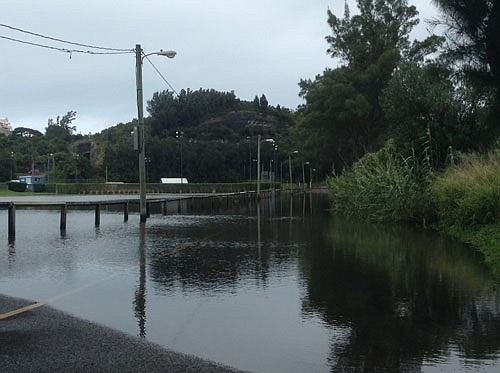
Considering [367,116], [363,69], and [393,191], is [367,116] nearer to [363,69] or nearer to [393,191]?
[363,69]

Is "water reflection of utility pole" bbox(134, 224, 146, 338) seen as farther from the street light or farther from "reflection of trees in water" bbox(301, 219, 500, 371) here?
the street light

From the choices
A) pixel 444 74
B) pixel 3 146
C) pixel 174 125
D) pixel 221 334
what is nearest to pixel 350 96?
pixel 444 74

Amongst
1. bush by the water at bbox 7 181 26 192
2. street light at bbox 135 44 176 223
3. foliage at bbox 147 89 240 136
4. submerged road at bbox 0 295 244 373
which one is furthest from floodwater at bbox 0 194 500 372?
foliage at bbox 147 89 240 136

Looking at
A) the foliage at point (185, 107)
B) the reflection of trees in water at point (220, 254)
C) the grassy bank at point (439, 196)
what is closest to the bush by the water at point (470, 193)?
the grassy bank at point (439, 196)

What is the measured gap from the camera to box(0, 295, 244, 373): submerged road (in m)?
4.86

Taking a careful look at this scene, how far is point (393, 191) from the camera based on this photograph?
67.2ft

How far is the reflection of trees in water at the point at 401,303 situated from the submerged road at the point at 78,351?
4.83 ft

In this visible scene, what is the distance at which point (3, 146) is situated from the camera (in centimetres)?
13238

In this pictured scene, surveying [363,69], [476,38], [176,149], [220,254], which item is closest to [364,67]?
[363,69]

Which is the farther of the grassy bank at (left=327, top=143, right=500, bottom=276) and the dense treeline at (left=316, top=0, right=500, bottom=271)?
the grassy bank at (left=327, top=143, right=500, bottom=276)

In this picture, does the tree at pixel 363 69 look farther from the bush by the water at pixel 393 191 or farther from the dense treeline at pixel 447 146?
the bush by the water at pixel 393 191

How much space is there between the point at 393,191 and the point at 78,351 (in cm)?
1667

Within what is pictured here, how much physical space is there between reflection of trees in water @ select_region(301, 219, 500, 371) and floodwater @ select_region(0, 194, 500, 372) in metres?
0.02

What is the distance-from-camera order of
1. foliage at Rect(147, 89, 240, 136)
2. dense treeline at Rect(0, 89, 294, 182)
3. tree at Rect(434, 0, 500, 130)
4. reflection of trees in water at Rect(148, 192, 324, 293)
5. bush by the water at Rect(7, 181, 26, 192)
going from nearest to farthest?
reflection of trees in water at Rect(148, 192, 324, 293), tree at Rect(434, 0, 500, 130), bush by the water at Rect(7, 181, 26, 192), dense treeline at Rect(0, 89, 294, 182), foliage at Rect(147, 89, 240, 136)
